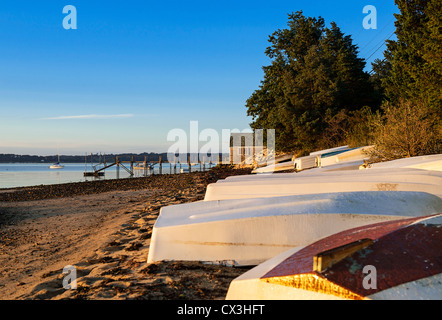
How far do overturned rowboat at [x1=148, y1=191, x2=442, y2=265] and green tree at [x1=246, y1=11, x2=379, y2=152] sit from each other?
19543 mm

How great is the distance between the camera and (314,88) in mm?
25000

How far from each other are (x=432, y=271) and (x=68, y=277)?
3648 mm

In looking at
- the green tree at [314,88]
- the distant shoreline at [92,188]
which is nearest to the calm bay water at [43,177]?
the distant shoreline at [92,188]

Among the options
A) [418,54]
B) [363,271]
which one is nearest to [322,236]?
[363,271]

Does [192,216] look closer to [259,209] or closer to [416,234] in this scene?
[259,209]

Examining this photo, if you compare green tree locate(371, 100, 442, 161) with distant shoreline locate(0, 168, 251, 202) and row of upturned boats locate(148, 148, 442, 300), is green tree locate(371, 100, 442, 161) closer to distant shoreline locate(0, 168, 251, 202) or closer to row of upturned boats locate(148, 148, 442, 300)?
row of upturned boats locate(148, 148, 442, 300)

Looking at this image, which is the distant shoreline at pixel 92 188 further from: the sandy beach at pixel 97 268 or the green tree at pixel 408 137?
the green tree at pixel 408 137

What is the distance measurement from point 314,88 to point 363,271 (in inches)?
958

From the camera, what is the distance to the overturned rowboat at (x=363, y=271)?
193 cm

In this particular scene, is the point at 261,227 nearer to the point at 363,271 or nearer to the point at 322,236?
the point at 322,236

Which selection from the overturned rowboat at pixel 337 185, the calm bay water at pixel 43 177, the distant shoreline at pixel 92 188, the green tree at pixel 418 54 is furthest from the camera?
the calm bay water at pixel 43 177

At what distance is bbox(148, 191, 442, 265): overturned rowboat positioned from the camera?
3779mm

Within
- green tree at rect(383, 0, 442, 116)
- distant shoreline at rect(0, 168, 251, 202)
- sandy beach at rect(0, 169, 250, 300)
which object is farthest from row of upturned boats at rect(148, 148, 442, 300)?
green tree at rect(383, 0, 442, 116)

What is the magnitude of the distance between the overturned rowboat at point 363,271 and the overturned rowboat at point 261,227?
124cm
